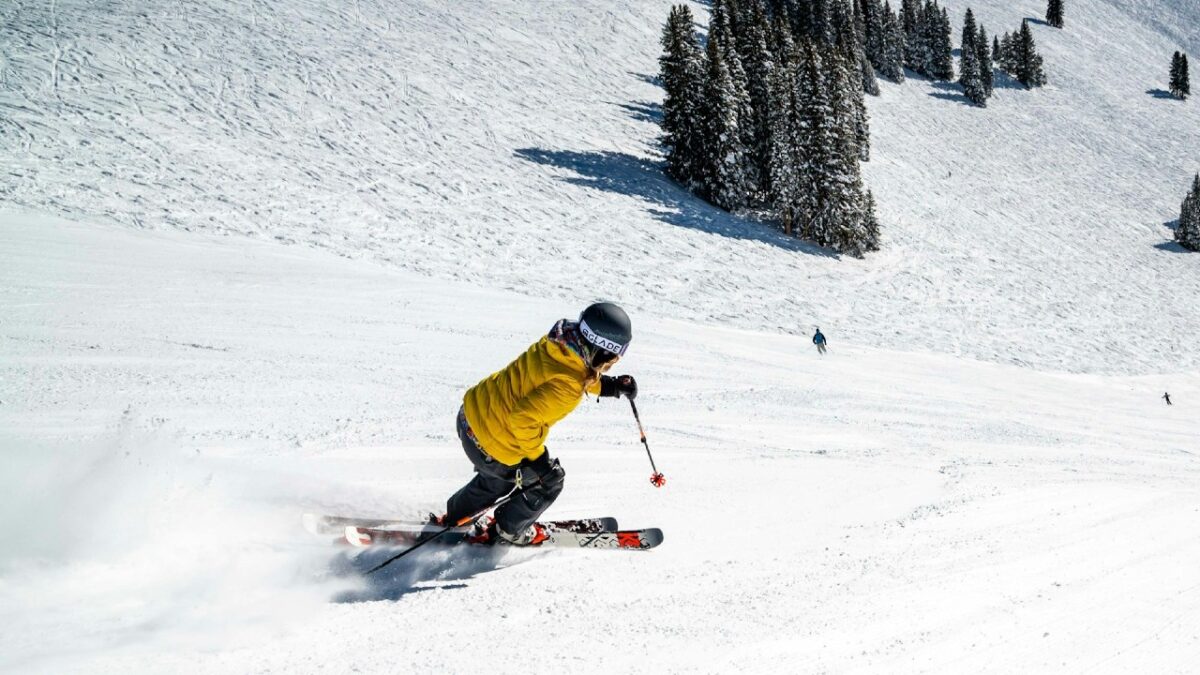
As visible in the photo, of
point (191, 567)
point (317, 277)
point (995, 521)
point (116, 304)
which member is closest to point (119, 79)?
point (317, 277)

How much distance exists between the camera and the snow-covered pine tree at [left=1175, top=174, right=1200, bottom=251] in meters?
46.8

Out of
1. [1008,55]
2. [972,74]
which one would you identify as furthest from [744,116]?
[1008,55]

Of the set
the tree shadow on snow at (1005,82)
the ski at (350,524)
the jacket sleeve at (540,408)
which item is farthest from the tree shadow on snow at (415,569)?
the tree shadow on snow at (1005,82)

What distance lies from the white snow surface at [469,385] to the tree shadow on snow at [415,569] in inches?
1.2

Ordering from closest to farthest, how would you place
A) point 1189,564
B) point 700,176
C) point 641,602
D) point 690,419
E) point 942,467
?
1. point 641,602
2. point 1189,564
3. point 942,467
4. point 690,419
5. point 700,176

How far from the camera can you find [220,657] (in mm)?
3521

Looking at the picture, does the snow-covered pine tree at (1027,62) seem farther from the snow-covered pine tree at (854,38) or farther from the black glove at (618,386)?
the black glove at (618,386)

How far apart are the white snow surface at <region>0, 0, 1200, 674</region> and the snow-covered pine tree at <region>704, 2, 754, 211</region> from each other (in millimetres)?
2939

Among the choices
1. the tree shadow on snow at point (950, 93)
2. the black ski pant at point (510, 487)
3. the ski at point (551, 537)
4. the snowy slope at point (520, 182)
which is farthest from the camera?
the tree shadow on snow at point (950, 93)

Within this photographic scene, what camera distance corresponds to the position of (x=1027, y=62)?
75.0 metres

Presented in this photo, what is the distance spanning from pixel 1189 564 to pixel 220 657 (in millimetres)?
7104

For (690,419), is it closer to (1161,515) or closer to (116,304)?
(1161,515)

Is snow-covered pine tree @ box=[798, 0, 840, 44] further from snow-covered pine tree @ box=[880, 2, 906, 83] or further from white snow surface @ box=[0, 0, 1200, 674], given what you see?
white snow surface @ box=[0, 0, 1200, 674]

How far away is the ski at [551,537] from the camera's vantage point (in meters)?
4.88
